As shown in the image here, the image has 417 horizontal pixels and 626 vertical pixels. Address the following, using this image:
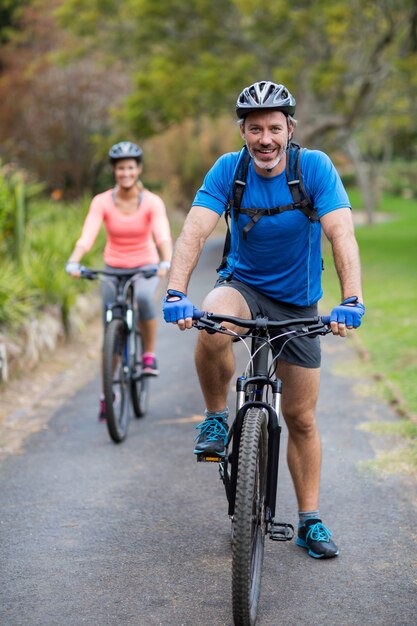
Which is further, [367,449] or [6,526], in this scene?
[367,449]

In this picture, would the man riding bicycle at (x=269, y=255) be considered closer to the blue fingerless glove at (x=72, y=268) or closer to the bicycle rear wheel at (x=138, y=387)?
the blue fingerless glove at (x=72, y=268)

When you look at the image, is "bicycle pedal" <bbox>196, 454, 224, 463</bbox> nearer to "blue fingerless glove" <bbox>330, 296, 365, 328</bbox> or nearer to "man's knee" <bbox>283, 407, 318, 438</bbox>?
"man's knee" <bbox>283, 407, 318, 438</bbox>

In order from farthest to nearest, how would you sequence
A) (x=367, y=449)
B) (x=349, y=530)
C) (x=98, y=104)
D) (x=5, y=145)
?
(x=98, y=104)
(x=5, y=145)
(x=367, y=449)
(x=349, y=530)

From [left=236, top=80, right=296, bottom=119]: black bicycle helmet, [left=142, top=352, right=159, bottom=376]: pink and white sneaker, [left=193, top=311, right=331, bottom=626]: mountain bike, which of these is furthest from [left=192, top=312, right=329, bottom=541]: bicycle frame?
[left=142, top=352, right=159, bottom=376]: pink and white sneaker

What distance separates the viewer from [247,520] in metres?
3.62

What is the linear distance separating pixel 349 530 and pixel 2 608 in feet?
6.26

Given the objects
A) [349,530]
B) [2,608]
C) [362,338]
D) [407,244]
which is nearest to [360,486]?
[349,530]

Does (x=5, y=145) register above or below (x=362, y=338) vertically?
above

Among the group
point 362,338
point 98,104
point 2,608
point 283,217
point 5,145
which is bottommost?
point 2,608

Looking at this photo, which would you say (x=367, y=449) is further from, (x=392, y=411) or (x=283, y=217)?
(x=283, y=217)

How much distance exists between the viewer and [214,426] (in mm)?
4145

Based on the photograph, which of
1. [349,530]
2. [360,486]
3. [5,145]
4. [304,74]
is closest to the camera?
[349,530]

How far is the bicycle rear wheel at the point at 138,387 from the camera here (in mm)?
7344

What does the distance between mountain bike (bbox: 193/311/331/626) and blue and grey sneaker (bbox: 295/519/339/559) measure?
1.31 feet
